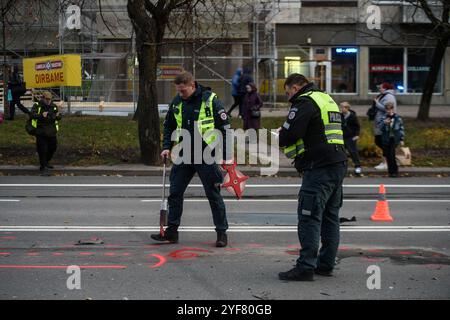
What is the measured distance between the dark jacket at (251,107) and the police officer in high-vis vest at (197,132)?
1185cm

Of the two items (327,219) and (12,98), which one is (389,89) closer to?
(327,219)

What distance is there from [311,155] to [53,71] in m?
17.3

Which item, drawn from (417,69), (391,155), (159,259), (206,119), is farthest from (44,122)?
(417,69)

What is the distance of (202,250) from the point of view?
26.4 ft

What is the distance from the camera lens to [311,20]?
33969 mm

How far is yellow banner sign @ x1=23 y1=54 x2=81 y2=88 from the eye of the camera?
72.9ft

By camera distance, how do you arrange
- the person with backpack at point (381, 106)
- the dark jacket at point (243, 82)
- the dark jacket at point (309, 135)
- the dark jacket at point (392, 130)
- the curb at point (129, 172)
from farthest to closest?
the dark jacket at point (243, 82) → the curb at point (129, 172) → the person with backpack at point (381, 106) → the dark jacket at point (392, 130) → the dark jacket at point (309, 135)

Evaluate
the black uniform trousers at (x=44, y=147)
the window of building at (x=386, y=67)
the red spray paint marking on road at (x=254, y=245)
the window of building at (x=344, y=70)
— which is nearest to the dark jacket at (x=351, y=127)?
the black uniform trousers at (x=44, y=147)

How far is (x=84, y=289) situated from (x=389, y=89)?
11517mm

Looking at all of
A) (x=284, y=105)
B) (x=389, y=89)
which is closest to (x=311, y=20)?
(x=284, y=105)

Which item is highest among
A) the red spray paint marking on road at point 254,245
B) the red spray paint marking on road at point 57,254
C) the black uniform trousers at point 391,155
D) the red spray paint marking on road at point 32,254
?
the black uniform trousers at point 391,155

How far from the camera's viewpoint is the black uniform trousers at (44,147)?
1603cm

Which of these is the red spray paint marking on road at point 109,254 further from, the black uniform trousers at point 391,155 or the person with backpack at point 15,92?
the person with backpack at point 15,92

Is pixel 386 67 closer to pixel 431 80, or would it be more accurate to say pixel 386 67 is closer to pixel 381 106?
pixel 431 80
